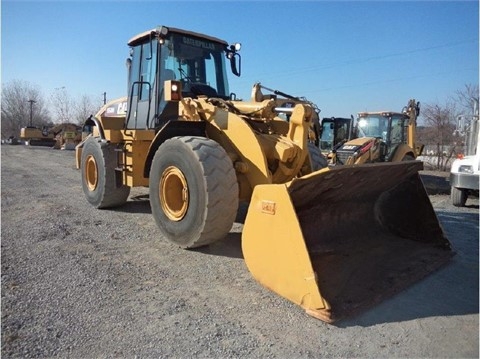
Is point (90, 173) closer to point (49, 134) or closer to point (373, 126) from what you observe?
point (373, 126)

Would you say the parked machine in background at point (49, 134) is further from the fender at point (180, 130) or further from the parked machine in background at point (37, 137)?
the fender at point (180, 130)

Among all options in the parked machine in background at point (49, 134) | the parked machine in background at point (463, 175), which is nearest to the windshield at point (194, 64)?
the parked machine in background at point (463, 175)

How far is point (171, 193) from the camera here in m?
4.93

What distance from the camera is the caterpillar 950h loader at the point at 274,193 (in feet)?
10.7

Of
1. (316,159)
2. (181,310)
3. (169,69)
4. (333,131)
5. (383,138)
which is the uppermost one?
(169,69)

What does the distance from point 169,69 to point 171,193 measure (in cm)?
215

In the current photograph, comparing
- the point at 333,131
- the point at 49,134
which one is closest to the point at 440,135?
the point at 333,131

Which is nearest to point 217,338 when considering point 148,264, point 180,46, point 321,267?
point 321,267

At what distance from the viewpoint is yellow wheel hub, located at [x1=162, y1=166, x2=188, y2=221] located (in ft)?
15.5

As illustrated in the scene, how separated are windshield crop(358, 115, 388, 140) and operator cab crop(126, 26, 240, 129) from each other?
356 inches

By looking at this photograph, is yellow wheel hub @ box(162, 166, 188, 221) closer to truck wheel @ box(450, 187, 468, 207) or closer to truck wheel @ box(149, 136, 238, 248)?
truck wheel @ box(149, 136, 238, 248)

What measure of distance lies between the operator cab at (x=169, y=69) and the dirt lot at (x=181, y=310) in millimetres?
2217

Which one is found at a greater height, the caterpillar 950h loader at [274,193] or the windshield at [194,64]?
the windshield at [194,64]

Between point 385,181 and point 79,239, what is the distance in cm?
398
